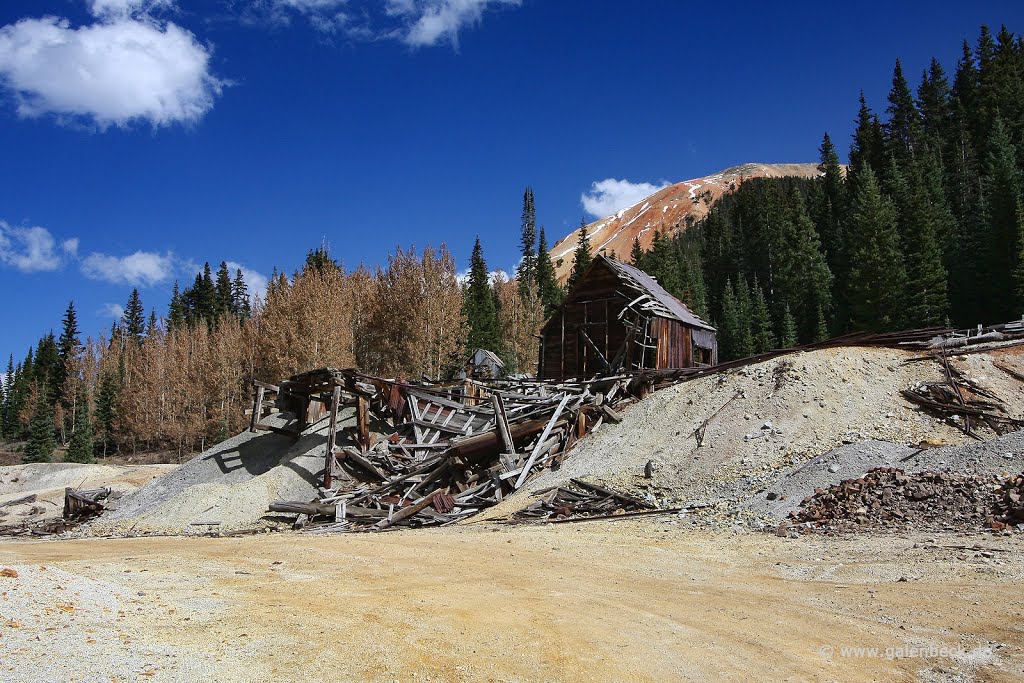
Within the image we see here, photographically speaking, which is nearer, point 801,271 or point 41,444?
point 41,444

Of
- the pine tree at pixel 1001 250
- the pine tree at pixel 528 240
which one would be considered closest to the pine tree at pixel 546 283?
the pine tree at pixel 528 240

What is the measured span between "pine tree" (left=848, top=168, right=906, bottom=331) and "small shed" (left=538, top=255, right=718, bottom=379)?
20.9 meters

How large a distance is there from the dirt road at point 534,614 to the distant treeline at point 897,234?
40.7m

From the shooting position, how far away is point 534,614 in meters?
6.74

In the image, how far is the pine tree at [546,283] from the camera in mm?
75588

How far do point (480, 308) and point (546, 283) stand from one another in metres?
16.2

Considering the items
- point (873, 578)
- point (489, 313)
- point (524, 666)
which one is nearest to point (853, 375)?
point (873, 578)

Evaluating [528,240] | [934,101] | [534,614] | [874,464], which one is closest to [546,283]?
[528,240]

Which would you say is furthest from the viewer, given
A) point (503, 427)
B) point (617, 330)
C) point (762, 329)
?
point (762, 329)

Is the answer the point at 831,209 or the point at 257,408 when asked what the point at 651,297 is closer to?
the point at 257,408

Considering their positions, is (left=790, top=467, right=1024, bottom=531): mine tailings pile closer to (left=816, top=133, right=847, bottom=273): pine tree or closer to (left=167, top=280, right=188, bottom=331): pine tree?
(left=816, top=133, right=847, bottom=273): pine tree

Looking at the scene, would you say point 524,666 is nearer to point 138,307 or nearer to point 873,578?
point 873,578

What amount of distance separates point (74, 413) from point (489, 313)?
46597mm

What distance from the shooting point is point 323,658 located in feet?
16.5
